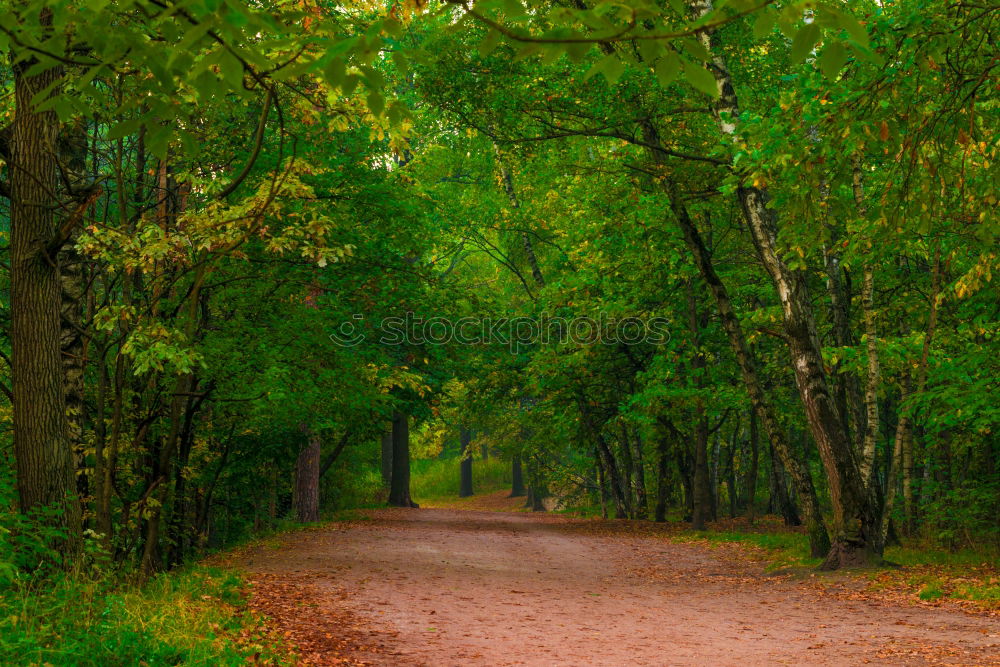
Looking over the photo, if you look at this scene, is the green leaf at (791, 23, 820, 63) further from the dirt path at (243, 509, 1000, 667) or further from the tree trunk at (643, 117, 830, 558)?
the tree trunk at (643, 117, 830, 558)

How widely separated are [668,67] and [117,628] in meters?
4.98

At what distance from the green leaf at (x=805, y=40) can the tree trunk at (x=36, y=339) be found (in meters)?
6.10

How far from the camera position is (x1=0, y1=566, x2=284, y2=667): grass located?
16.7 ft

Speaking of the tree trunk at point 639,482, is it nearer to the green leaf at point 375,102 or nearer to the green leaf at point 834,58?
the green leaf at point 834,58

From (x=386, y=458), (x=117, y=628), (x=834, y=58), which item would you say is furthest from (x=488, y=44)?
(x=386, y=458)

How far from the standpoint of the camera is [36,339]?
278 inches

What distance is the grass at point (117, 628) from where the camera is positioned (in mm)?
5098

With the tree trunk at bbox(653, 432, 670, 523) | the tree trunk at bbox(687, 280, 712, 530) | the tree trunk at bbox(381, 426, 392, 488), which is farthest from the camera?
the tree trunk at bbox(381, 426, 392, 488)

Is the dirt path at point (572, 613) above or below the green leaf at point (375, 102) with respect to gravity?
below

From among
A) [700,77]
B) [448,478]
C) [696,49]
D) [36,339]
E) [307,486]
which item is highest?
[696,49]

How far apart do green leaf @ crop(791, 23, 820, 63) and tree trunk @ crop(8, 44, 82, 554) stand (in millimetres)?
6100

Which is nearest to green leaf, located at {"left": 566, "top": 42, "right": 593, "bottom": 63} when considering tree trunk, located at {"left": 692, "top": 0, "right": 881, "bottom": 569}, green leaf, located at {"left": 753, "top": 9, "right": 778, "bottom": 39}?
green leaf, located at {"left": 753, "top": 9, "right": 778, "bottom": 39}

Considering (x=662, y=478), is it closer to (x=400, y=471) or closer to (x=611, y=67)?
(x=400, y=471)

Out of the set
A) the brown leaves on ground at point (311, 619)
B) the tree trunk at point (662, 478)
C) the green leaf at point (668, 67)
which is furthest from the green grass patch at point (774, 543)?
the green leaf at point (668, 67)
